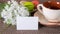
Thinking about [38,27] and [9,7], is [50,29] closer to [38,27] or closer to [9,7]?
[38,27]

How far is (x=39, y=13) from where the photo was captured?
0.84 m

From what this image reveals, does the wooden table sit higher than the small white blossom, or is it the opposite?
the small white blossom

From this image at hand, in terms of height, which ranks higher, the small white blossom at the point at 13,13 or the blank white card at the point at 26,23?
the small white blossom at the point at 13,13

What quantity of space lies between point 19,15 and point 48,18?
13 centimetres

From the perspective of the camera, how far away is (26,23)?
702mm

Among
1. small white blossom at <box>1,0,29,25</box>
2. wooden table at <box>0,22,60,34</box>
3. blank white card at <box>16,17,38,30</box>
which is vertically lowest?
wooden table at <box>0,22,60,34</box>

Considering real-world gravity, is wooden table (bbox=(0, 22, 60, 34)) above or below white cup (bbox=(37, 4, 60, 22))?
below

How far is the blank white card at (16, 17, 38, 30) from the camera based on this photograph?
2.30 ft

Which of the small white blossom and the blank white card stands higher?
the small white blossom

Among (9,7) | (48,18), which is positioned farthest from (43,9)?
(9,7)

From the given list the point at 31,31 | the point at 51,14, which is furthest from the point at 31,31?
the point at 51,14

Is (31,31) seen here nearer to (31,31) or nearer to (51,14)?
(31,31)

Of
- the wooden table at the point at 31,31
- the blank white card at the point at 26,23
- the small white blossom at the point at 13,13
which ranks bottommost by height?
the wooden table at the point at 31,31

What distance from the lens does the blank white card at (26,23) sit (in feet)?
2.30
